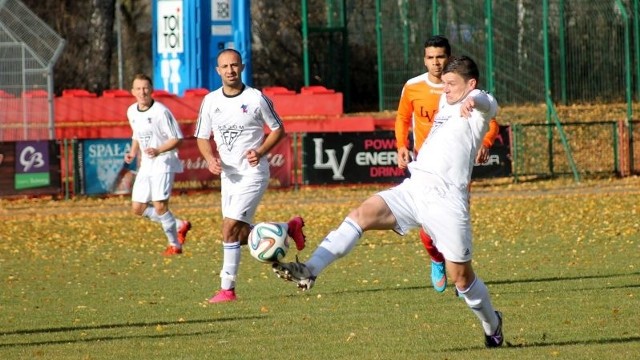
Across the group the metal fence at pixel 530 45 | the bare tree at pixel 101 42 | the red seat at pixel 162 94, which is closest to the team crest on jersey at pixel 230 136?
the red seat at pixel 162 94

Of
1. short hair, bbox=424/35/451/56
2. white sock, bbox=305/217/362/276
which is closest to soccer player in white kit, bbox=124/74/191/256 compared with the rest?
short hair, bbox=424/35/451/56

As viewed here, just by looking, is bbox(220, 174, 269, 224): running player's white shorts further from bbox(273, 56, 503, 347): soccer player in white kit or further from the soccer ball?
the soccer ball

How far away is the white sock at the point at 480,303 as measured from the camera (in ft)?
28.5

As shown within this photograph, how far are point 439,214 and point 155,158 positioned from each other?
9.56 metres

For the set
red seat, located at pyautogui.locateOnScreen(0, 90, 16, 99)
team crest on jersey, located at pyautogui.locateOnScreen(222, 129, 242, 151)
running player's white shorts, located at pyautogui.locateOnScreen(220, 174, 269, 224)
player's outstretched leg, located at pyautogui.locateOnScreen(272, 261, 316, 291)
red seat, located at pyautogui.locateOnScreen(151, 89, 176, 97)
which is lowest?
player's outstretched leg, located at pyautogui.locateOnScreen(272, 261, 316, 291)

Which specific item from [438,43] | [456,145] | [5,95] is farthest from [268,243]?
[5,95]

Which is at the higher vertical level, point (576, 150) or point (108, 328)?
point (576, 150)

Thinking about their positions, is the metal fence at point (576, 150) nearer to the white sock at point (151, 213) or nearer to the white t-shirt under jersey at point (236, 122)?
the white sock at point (151, 213)

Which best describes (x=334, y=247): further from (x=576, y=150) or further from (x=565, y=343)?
(x=576, y=150)

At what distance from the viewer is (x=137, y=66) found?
56.0 meters

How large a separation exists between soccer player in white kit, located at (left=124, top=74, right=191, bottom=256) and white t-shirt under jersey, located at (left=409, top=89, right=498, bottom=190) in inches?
338

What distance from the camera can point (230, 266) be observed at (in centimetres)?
1230

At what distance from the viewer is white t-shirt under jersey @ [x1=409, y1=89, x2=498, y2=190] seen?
866 cm

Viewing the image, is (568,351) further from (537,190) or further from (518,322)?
(537,190)
